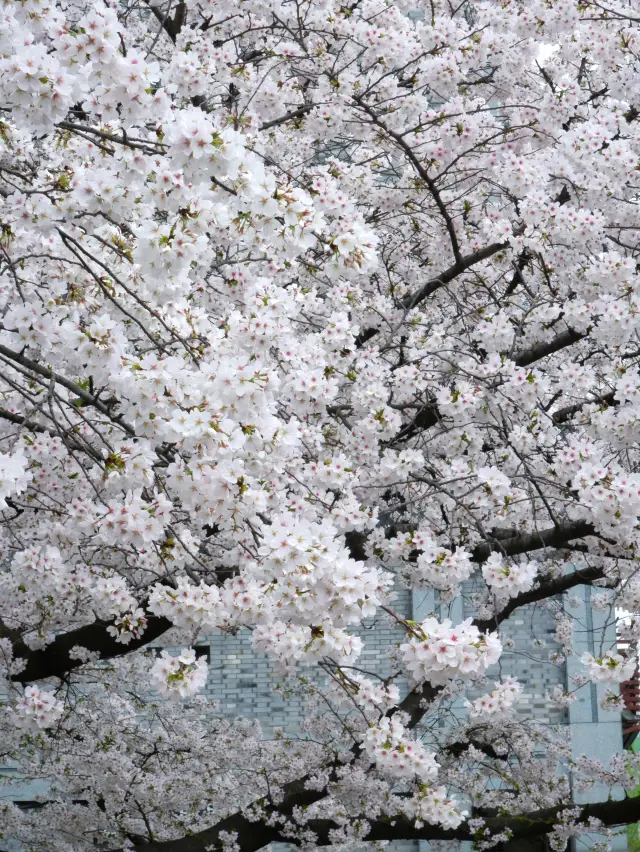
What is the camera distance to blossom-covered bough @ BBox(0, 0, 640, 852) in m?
3.17

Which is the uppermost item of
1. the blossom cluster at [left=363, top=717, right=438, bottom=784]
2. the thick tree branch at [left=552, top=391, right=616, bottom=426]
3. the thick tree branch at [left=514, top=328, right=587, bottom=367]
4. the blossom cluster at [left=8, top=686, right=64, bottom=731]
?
the thick tree branch at [left=514, top=328, right=587, bottom=367]

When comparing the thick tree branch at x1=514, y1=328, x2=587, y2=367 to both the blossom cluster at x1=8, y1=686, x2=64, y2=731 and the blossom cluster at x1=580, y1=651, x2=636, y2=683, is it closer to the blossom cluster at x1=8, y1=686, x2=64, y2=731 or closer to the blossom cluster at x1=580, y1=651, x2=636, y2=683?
the blossom cluster at x1=580, y1=651, x2=636, y2=683

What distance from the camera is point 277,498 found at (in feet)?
13.2

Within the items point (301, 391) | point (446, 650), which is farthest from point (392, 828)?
point (446, 650)

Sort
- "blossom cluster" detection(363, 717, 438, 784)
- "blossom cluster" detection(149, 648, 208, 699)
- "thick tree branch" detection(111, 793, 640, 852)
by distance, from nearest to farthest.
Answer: "blossom cluster" detection(149, 648, 208, 699) < "blossom cluster" detection(363, 717, 438, 784) < "thick tree branch" detection(111, 793, 640, 852)

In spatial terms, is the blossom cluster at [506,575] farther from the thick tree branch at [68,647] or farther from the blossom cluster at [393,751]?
the thick tree branch at [68,647]

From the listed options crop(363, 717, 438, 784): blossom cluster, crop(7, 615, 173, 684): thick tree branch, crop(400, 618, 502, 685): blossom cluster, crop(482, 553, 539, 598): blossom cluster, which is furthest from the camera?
crop(7, 615, 173, 684): thick tree branch

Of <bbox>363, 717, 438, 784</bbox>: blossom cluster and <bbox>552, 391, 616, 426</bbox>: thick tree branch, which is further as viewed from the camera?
<bbox>552, 391, 616, 426</bbox>: thick tree branch

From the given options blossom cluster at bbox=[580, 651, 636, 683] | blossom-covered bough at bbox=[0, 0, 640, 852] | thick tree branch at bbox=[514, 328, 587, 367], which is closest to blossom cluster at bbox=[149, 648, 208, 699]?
blossom-covered bough at bbox=[0, 0, 640, 852]

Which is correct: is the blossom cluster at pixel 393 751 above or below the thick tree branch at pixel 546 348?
below

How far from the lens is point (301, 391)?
4.77 metres

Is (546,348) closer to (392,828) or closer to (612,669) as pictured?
(612,669)

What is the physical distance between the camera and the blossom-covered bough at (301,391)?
3.17 meters

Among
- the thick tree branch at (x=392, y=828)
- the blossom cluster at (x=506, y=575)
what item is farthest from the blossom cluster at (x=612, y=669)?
the thick tree branch at (x=392, y=828)
